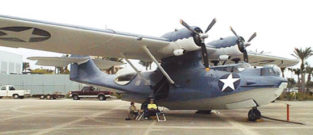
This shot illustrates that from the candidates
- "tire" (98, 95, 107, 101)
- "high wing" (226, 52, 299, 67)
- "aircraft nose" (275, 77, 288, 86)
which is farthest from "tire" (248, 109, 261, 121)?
"tire" (98, 95, 107, 101)

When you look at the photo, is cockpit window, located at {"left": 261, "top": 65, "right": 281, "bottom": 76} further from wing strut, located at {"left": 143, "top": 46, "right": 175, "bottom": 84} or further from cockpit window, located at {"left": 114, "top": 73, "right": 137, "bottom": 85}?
cockpit window, located at {"left": 114, "top": 73, "right": 137, "bottom": 85}

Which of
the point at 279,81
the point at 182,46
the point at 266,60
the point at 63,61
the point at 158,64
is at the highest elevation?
the point at 182,46

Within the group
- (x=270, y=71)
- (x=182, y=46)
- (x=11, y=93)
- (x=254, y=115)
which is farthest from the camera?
(x=11, y=93)

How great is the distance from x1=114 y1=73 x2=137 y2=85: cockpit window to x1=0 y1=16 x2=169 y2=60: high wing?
6.81 ft

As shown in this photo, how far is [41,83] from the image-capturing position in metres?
45.5

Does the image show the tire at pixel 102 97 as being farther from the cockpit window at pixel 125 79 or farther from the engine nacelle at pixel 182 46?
the engine nacelle at pixel 182 46

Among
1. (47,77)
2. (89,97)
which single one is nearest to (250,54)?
Result: (89,97)

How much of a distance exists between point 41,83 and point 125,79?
3123 cm

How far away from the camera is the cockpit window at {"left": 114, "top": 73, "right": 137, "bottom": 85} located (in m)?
17.8

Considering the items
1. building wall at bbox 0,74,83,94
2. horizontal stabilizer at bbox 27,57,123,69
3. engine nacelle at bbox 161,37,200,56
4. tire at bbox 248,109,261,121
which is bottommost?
tire at bbox 248,109,261,121

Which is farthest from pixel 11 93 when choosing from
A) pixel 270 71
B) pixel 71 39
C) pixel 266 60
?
pixel 270 71

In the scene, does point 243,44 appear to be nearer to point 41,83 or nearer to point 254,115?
point 254,115

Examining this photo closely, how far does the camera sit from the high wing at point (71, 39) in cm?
1098

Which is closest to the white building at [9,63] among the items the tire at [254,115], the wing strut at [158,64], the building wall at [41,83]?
the building wall at [41,83]
